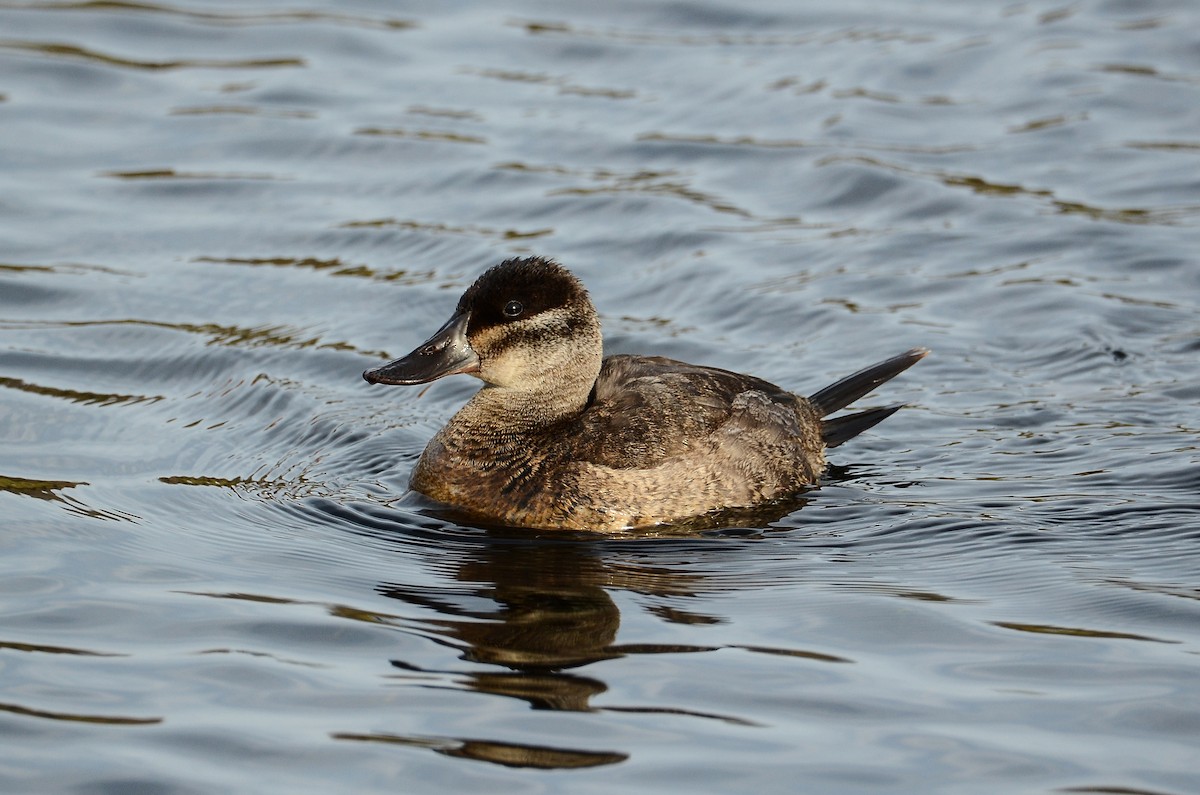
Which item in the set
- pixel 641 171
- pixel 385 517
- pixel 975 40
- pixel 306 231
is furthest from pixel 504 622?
pixel 975 40

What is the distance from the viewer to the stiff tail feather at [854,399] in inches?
340

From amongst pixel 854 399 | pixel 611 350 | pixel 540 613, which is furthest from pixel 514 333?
pixel 611 350

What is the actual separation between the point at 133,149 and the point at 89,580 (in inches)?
257

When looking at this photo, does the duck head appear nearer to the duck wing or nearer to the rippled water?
the duck wing

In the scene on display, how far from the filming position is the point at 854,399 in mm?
8758

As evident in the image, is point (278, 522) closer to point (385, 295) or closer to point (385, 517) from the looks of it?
point (385, 517)

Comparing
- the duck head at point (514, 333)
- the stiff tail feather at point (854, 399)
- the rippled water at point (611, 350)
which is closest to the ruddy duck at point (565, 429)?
the duck head at point (514, 333)

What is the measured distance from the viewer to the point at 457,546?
723 cm

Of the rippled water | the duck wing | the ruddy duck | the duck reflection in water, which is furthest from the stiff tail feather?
the duck reflection in water

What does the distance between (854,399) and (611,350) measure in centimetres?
176

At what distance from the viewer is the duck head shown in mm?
7652

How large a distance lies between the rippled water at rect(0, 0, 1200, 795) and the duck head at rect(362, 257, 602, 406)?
2.14 feet

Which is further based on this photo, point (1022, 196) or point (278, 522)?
point (1022, 196)

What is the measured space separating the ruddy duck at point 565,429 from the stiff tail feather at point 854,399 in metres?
0.65
